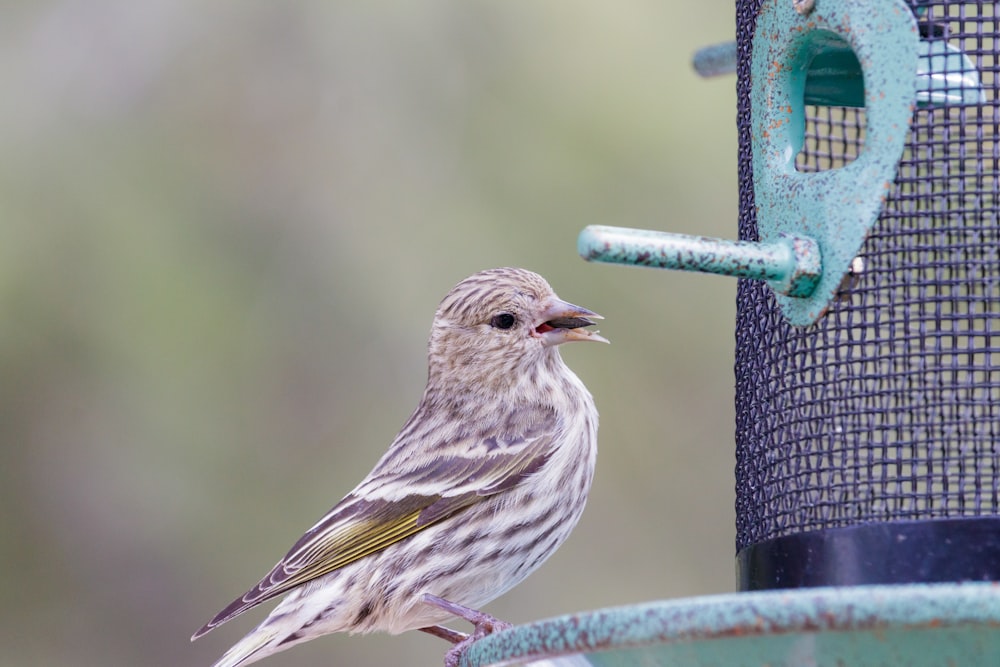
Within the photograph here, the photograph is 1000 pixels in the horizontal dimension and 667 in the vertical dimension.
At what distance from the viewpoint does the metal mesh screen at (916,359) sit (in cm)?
428

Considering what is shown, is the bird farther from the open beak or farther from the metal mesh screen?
the metal mesh screen

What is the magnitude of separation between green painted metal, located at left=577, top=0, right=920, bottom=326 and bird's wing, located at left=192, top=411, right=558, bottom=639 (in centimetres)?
165

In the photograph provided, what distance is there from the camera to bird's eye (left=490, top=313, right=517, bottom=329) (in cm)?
626

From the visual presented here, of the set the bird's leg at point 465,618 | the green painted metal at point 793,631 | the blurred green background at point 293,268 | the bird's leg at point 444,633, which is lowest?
the green painted metal at point 793,631

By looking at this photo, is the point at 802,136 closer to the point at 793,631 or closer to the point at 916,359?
the point at 916,359

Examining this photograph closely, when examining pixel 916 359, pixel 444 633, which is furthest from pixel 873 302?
pixel 444 633

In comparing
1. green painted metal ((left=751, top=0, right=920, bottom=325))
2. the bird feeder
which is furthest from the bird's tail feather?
green painted metal ((left=751, top=0, right=920, bottom=325))

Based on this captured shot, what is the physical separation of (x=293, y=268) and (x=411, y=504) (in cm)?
300

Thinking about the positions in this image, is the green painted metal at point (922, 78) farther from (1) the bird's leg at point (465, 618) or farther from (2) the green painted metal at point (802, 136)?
(1) the bird's leg at point (465, 618)

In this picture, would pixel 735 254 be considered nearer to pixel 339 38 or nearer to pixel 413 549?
pixel 413 549

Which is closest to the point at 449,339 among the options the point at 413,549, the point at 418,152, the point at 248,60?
the point at 413,549

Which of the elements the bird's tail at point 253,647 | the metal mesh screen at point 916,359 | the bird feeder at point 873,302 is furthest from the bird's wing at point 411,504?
the metal mesh screen at point 916,359

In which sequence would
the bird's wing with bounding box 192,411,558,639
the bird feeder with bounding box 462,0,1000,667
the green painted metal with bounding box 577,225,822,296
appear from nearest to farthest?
the green painted metal with bounding box 577,225,822,296, the bird feeder with bounding box 462,0,1000,667, the bird's wing with bounding box 192,411,558,639

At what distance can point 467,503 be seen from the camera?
18.8 feet
